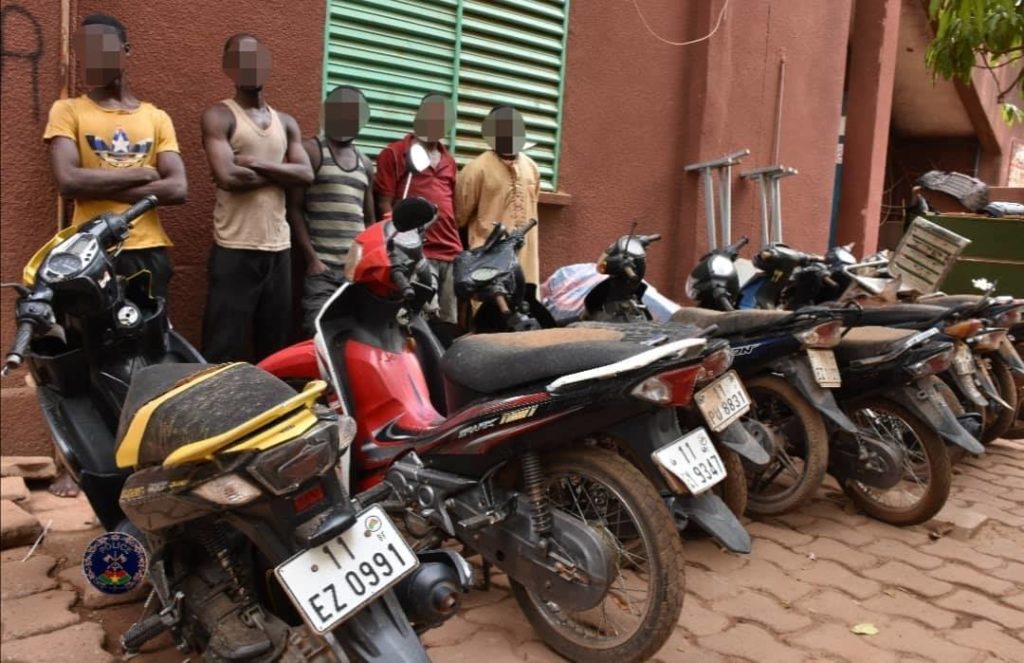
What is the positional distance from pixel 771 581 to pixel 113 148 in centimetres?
322

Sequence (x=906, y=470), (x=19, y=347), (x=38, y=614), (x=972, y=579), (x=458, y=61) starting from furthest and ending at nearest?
1. (x=458, y=61)
2. (x=906, y=470)
3. (x=972, y=579)
4. (x=38, y=614)
5. (x=19, y=347)

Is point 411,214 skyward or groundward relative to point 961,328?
skyward

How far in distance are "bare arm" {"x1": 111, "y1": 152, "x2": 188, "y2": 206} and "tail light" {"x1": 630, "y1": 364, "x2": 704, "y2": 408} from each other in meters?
2.34

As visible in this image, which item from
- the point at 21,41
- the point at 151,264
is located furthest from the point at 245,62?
the point at 151,264

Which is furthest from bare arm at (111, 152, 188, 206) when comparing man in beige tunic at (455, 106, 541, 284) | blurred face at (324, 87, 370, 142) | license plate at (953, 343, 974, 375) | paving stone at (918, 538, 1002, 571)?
license plate at (953, 343, 974, 375)

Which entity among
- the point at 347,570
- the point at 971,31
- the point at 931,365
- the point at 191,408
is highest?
the point at 971,31

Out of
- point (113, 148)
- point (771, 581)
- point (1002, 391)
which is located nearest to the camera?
point (771, 581)

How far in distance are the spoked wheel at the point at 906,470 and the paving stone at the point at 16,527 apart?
3.55m

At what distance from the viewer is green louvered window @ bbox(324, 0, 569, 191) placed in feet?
16.5

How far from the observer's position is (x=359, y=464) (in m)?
3.19

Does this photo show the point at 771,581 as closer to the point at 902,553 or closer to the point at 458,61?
the point at 902,553

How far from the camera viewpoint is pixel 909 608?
322cm

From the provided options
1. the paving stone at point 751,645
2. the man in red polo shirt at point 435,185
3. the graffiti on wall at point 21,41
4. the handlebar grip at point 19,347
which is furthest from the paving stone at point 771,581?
the graffiti on wall at point 21,41

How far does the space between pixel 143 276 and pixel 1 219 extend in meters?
1.27
